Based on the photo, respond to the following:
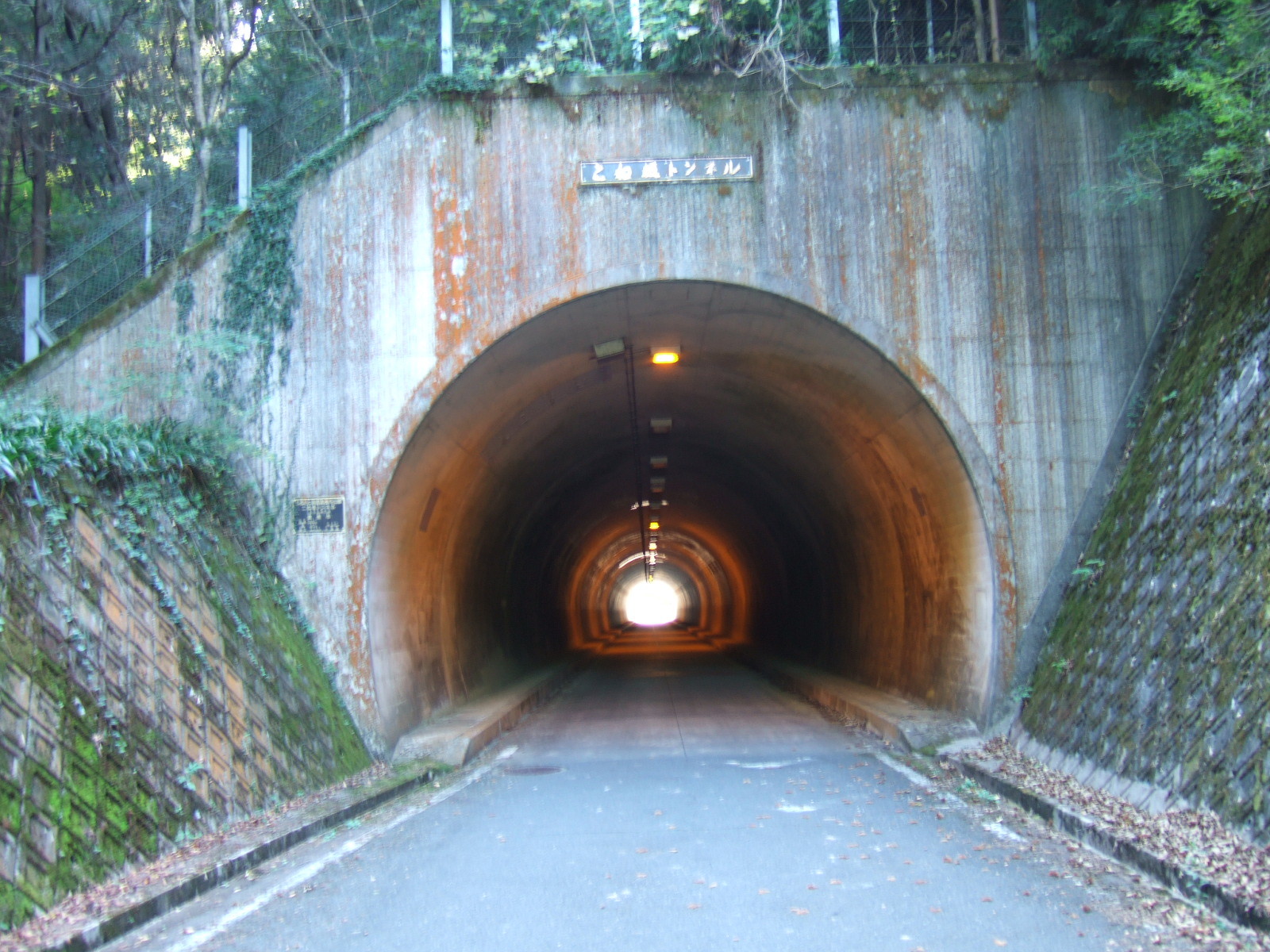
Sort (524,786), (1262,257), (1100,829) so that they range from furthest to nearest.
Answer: (524,786), (1262,257), (1100,829)

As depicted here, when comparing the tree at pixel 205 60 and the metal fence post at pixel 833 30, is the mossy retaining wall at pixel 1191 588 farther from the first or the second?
the tree at pixel 205 60

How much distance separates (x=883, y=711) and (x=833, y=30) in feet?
22.6

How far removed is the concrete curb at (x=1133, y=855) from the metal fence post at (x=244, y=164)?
28.0 feet

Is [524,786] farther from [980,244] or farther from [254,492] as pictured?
[980,244]

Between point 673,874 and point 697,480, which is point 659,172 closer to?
point 673,874

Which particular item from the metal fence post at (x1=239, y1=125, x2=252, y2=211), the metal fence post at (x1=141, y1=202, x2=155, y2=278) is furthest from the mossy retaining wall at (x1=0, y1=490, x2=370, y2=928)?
the metal fence post at (x1=141, y1=202, x2=155, y2=278)

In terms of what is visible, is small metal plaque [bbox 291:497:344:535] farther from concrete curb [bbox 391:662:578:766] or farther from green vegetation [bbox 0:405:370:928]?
concrete curb [bbox 391:662:578:766]

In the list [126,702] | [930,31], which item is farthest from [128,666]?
[930,31]

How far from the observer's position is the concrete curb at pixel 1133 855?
4.58 meters

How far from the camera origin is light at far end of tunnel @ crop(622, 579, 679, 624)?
194ft

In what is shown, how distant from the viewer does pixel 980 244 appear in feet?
32.0

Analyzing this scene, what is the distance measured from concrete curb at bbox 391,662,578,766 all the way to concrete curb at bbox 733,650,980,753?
4034 millimetres

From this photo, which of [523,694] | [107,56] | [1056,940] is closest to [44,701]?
[1056,940]

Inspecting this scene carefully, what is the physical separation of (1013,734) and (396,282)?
22.1 ft
